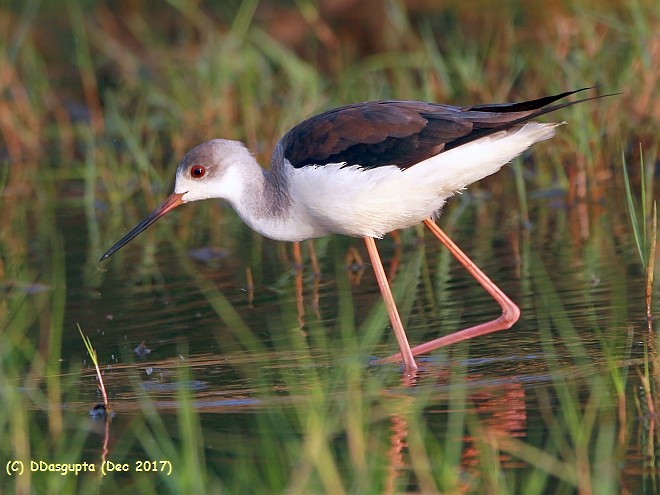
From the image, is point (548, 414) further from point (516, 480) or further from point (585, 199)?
point (585, 199)

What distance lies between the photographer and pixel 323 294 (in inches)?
249

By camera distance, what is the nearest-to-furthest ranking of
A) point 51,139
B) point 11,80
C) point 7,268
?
point 7,268
point 11,80
point 51,139

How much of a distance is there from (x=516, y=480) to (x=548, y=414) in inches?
23.7

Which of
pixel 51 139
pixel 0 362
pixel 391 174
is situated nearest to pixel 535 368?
pixel 391 174

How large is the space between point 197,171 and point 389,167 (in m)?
1.02

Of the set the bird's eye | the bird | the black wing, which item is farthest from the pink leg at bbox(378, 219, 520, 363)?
the bird's eye

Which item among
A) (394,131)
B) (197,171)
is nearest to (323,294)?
(197,171)

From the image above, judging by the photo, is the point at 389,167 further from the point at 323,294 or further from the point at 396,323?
the point at 323,294

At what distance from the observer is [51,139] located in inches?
423

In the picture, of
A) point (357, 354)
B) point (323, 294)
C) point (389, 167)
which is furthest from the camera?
point (323, 294)

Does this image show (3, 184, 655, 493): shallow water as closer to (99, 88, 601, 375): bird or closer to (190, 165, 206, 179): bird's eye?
(99, 88, 601, 375): bird

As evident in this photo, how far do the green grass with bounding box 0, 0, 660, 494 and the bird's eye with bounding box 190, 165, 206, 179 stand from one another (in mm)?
658

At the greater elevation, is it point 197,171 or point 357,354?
point 197,171

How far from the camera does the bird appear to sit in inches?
206
